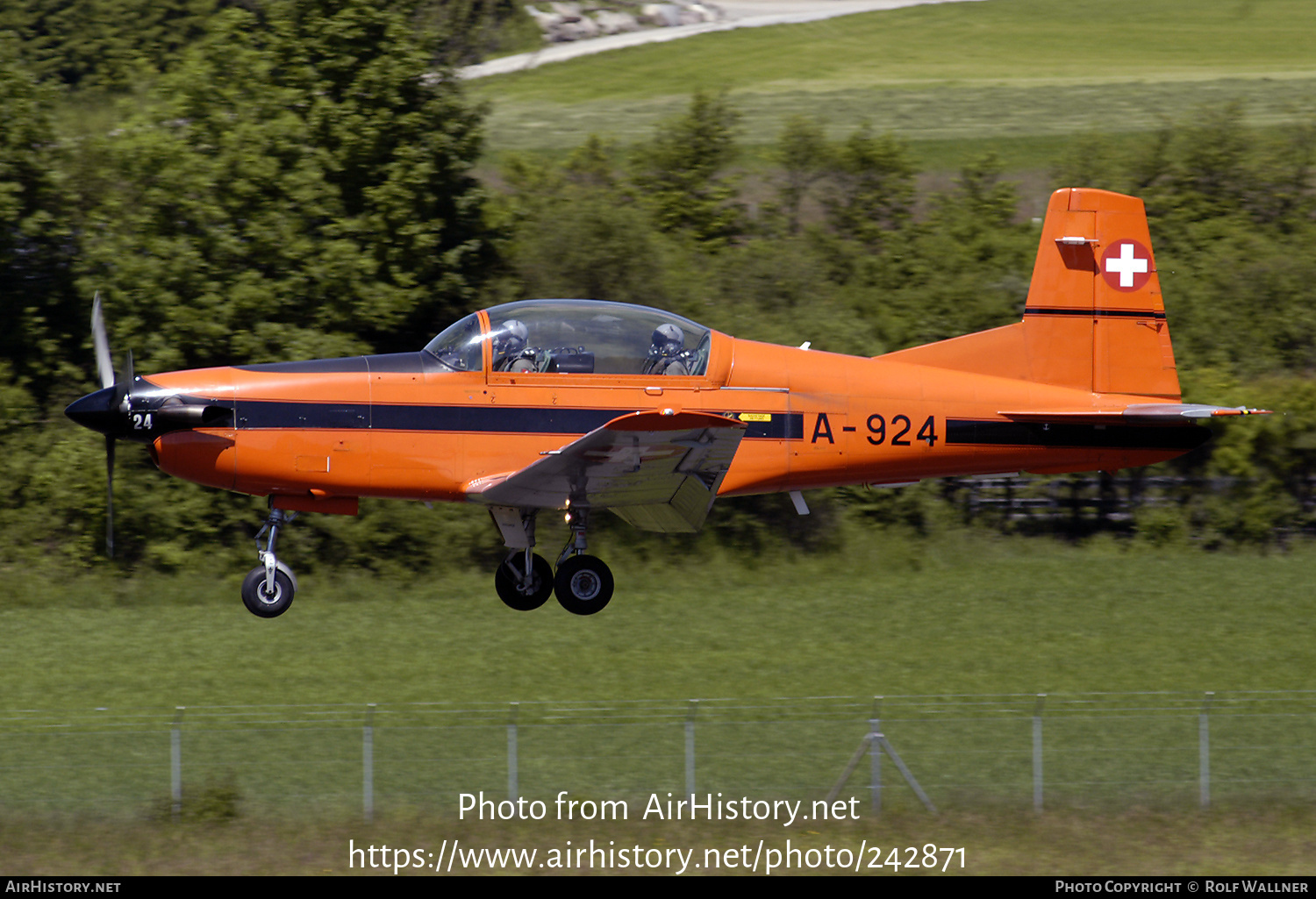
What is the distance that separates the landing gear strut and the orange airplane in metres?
0.01

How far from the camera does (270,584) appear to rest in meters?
11.0

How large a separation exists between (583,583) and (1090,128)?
106ft

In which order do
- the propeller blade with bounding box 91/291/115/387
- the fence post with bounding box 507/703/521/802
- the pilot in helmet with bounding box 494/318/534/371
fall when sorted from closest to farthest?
the pilot in helmet with bounding box 494/318/534/371
the propeller blade with bounding box 91/291/115/387
the fence post with bounding box 507/703/521/802

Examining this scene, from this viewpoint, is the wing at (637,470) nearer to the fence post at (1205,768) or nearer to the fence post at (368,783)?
the fence post at (368,783)

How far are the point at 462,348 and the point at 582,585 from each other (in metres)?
2.05

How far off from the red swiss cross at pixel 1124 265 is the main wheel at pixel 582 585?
501 centimetres

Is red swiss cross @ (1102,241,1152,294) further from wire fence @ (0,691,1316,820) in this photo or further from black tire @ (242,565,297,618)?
black tire @ (242,565,297,618)

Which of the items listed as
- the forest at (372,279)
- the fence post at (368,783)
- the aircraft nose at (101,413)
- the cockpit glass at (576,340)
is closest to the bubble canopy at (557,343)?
the cockpit glass at (576,340)

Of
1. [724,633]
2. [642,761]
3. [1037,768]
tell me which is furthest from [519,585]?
[724,633]

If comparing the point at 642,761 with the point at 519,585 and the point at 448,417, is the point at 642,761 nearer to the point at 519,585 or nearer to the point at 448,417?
the point at 519,585

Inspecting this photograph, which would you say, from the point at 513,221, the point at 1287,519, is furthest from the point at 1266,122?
the point at 513,221

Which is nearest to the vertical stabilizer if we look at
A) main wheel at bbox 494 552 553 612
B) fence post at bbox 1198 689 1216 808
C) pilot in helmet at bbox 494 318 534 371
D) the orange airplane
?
the orange airplane

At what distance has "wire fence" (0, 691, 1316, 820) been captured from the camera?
53.5ft

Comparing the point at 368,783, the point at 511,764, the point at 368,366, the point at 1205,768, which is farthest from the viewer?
the point at 1205,768
